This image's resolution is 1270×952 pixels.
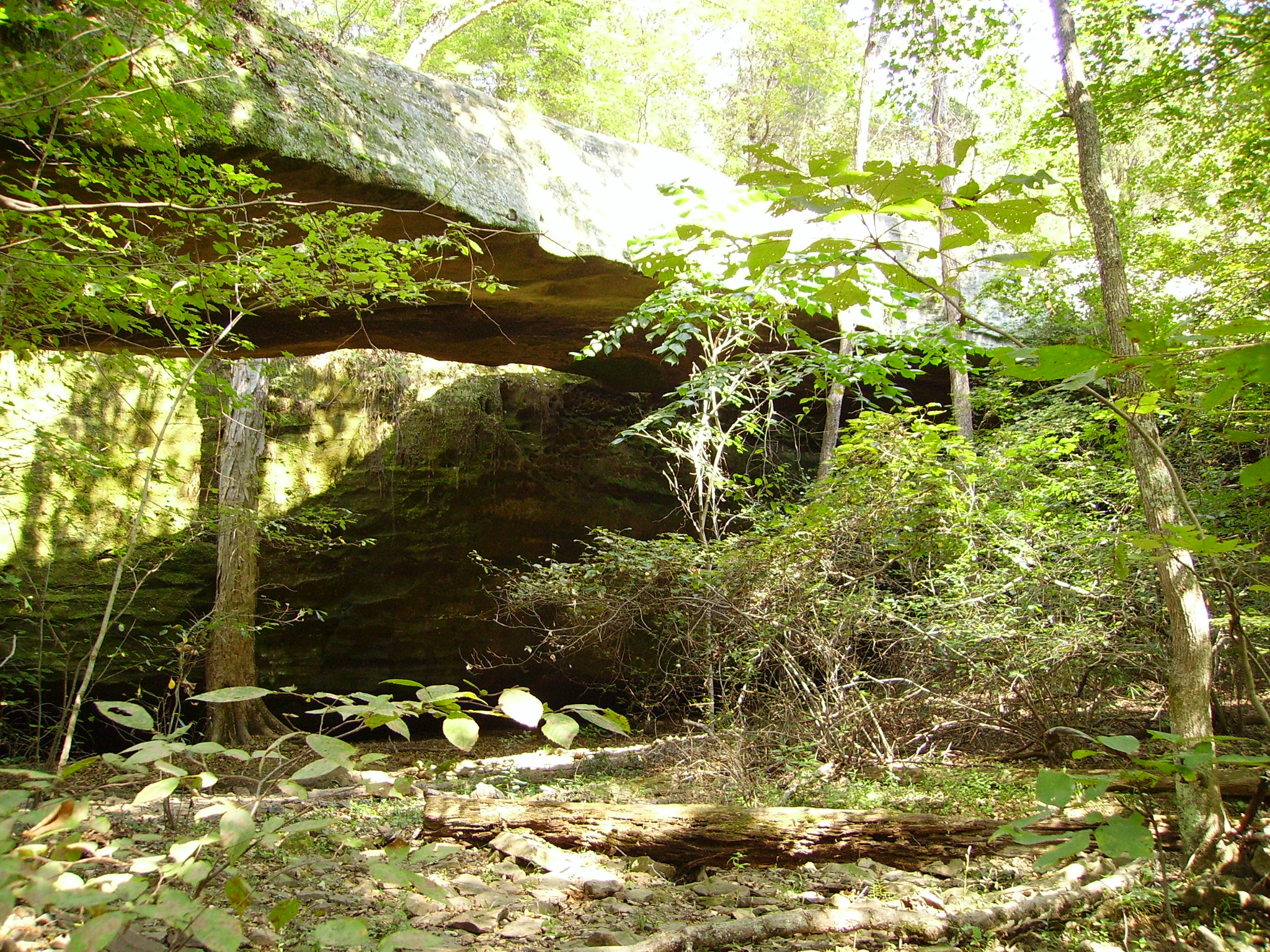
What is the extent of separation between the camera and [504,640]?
926cm

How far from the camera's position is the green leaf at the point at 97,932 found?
0.79 meters

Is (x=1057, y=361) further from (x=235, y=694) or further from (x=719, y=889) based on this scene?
(x=719, y=889)

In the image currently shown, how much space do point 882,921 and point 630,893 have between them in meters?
1.03

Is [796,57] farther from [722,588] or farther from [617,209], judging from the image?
[722,588]

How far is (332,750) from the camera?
3.30 feet

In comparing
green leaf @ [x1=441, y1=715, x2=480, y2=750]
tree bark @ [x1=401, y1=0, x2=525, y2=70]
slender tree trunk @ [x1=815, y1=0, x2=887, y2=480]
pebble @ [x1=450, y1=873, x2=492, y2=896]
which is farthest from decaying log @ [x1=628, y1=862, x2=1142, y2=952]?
tree bark @ [x1=401, y1=0, x2=525, y2=70]

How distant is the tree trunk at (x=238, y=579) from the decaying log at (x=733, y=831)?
11.3 feet

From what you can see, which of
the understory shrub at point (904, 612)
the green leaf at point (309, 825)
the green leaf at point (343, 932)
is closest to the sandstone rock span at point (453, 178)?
the understory shrub at point (904, 612)

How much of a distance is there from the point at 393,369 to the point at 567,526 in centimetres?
303

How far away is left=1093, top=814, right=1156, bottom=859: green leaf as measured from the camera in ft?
3.28

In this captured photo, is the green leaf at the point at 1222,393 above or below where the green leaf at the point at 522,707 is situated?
above

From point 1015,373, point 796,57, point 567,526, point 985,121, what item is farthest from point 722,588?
point 985,121

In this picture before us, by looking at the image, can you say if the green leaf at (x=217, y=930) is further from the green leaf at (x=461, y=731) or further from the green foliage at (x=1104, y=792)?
the green foliage at (x=1104, y=792)

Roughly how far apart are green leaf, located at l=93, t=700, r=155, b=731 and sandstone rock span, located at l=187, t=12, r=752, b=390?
3036 mm
